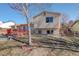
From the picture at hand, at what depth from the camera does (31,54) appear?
2.85m

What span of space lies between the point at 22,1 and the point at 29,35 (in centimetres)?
39

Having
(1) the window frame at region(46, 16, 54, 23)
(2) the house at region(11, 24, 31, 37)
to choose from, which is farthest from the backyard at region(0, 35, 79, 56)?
(1) the window frame at region(46, 16, 54, 23)

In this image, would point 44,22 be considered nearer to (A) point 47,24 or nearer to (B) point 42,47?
(A) point 47,24

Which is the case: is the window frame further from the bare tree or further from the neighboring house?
the bare tree

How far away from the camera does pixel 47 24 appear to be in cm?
288

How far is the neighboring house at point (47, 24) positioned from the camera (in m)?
2.86

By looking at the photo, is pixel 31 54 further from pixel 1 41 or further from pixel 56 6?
pixel 56 6

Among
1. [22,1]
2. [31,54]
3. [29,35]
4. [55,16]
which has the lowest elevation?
[31,54]

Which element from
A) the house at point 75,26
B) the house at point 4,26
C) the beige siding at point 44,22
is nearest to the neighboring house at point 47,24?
the beige siding at point 44,22

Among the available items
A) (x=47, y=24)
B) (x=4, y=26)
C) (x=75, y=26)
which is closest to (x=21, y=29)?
(x=4, y=26)

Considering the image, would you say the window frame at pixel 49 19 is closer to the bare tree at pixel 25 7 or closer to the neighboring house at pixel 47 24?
the neighboring house at pixel 47 24

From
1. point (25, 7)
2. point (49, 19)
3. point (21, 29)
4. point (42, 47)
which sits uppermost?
point (25, 7)

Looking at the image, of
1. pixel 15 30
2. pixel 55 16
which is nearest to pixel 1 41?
pixel 15 30

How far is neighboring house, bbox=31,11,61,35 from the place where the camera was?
2862 millimetres
